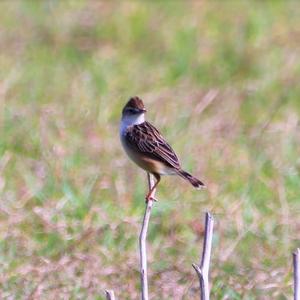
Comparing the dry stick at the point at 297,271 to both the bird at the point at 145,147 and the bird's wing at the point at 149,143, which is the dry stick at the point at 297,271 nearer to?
the bird at the point at 145,147

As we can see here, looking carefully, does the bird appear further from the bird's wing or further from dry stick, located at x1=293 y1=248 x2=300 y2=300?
dry stick, located at x1=293 y1=248 x2=300 y2=300

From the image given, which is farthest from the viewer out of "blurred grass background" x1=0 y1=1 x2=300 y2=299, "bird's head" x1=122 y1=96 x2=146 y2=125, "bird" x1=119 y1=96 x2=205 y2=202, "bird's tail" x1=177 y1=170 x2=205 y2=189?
"blurred grass background" x1=0 y1=1 x2=300 y2=299

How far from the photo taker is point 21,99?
7887 millimetres

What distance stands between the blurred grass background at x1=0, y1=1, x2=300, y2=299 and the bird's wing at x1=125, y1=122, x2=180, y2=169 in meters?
0.86

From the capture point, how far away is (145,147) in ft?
15.4

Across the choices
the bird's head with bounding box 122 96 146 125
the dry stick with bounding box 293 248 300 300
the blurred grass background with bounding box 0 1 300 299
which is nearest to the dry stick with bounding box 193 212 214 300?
the dry stick with bounding box 293 248 300 300

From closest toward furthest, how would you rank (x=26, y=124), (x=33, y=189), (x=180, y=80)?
(x=33, y=189) < (x=26, y=124) < (x=180, y=80)

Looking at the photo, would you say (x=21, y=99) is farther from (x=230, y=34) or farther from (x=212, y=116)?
(x=230, y=34)

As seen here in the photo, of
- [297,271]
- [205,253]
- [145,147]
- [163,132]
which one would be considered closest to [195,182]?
[145,147]

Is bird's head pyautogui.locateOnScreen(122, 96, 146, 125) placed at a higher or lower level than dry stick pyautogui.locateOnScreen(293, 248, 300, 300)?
higher

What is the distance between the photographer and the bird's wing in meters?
4.71

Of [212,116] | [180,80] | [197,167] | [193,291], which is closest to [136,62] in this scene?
[180,80]

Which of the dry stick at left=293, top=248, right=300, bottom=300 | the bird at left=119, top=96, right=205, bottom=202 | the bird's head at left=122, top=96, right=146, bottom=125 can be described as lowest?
the dry stick at left=293, top=248, right=300, bottom=300

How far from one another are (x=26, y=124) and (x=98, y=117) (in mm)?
571
